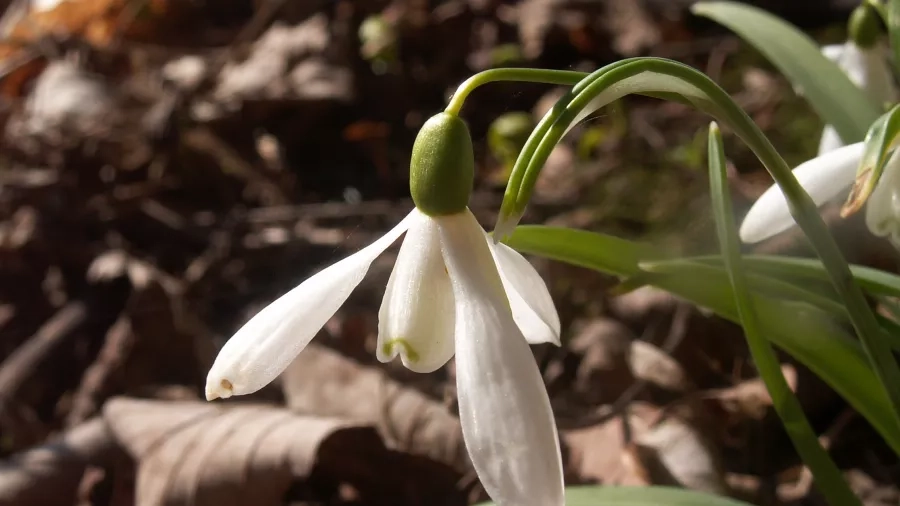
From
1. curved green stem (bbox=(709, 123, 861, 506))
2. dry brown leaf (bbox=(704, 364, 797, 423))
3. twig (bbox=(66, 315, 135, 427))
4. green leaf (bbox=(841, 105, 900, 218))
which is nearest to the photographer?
green leaf (bbox=(841, 105, 900, 218))

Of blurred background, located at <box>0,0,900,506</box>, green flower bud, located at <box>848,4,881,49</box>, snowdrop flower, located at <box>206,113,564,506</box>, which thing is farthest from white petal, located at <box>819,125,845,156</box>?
snowdrop flower, located at <box>206,113,564,506</box>

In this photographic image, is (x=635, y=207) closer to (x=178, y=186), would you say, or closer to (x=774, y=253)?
(x=774, y=253)

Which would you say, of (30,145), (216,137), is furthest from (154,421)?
(30,145)

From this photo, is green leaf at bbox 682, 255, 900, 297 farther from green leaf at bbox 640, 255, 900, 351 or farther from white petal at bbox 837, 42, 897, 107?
white petal at bbox 837, 42, 897, 107

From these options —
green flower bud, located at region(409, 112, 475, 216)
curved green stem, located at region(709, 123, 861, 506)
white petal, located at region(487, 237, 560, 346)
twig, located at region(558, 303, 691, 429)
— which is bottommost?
twig, located at region(558, 303, 691, 429)

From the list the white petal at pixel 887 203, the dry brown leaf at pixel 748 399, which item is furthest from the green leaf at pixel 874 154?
the dry brown leaf at pixel 748 399

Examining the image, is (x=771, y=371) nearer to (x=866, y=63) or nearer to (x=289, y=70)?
(x=866, y=63)
